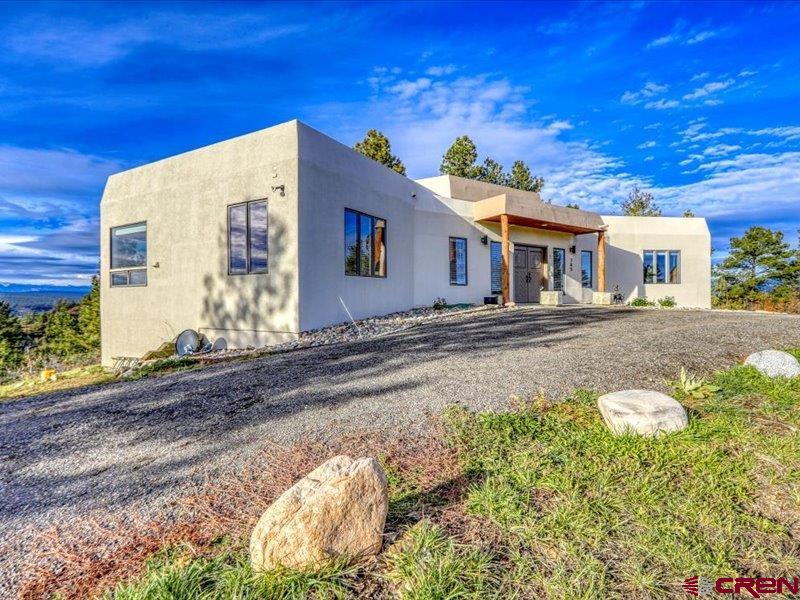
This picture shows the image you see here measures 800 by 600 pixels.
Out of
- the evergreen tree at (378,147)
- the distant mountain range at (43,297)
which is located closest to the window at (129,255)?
the evergreen tree at (378,147)

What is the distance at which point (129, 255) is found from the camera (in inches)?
435

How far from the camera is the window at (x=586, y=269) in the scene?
16.8m

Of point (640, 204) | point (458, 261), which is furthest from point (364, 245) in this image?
point (640, 204)

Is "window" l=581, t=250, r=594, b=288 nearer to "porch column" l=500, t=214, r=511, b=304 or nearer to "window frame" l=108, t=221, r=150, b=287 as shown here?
"porch column" l=500, t=214, r=511, b=304

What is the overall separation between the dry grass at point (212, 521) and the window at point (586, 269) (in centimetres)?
1614

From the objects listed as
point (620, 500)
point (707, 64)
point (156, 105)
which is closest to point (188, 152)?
point (156, 105)

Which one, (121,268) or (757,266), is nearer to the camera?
(121,268)

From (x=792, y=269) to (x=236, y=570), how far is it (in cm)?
3181

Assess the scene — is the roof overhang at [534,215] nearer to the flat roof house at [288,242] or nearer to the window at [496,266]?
the flat roof house at [288,242]

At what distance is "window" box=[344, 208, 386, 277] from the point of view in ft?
30.7

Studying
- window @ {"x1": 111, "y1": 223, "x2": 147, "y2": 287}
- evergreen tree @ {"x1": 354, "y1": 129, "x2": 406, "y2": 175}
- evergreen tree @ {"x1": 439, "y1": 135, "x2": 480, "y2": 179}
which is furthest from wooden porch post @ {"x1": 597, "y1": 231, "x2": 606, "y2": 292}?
window @ {"x1": 111, "y1": 223, "x2": 147, "y2": 287}

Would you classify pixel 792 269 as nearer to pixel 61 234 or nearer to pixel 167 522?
pixel 167 522

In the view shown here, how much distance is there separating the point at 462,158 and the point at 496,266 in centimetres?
1481

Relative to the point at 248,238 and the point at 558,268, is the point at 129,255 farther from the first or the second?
the point at 558,268
